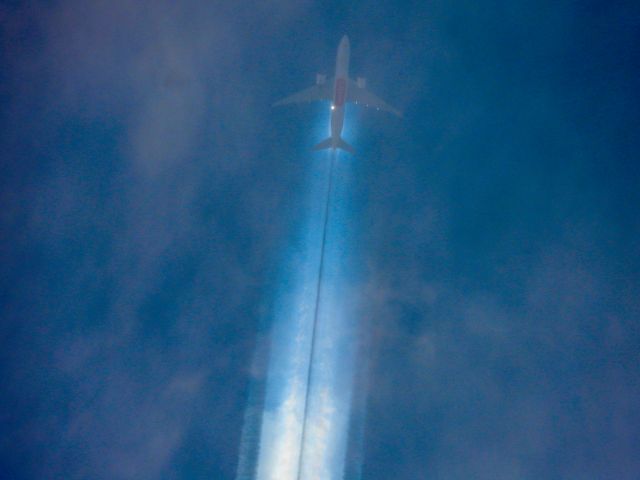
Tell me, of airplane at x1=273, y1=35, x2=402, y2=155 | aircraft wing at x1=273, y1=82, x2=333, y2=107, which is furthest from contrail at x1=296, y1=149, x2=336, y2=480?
aircraft wing at x1=273, y1=82, x2=333, y2=107

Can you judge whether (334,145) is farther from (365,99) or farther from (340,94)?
(365,99)

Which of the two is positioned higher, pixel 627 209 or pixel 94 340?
pixel 627 209

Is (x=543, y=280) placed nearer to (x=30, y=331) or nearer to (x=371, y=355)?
(x=371, y=355)

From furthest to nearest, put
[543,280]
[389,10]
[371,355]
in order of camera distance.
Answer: [389,10] < [543,280] < [371,355]

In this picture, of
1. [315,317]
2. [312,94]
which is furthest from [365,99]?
[315,317]

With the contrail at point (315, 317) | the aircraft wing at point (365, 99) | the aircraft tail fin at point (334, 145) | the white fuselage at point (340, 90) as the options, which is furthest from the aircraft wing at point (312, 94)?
the contrail at point (315, 317)

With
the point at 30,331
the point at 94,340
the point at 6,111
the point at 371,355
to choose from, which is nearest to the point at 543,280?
the point at 371,355

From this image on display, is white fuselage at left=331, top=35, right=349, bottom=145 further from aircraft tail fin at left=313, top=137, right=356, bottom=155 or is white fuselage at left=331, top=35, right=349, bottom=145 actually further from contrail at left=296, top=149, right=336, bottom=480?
contrail at left=296, top=149, right=336, bottom=480
